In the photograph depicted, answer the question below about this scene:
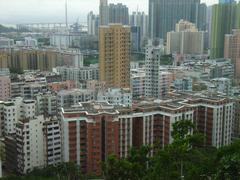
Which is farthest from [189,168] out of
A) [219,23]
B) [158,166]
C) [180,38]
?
[180,38]

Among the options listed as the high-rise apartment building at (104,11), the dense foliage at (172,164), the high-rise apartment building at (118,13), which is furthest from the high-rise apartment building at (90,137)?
the high-rise apartment building at (118,13)

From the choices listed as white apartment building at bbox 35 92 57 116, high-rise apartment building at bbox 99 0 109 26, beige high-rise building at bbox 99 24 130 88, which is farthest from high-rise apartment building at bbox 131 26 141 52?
white apartment building at bbox 35 92 57 116

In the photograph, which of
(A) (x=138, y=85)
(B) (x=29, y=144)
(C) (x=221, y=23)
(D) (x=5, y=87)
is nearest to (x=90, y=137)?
(B) (x=29, y=144)

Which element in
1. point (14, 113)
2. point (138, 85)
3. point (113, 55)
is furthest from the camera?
point (138, 85)

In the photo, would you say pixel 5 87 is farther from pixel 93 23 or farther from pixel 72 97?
pixel 93 23

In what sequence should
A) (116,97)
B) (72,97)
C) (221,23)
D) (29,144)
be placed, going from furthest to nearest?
(221,23) → (72,97) → (116,97) → (29,144)

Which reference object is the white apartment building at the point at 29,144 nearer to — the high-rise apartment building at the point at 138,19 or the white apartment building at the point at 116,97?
the white apartment building at the point at 116,97

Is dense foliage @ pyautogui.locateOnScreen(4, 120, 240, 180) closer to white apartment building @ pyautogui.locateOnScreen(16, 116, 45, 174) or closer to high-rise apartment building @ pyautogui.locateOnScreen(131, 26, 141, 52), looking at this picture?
white apartment building @ pyautogui.locateOnScreen(16, 116, 45, 174)
